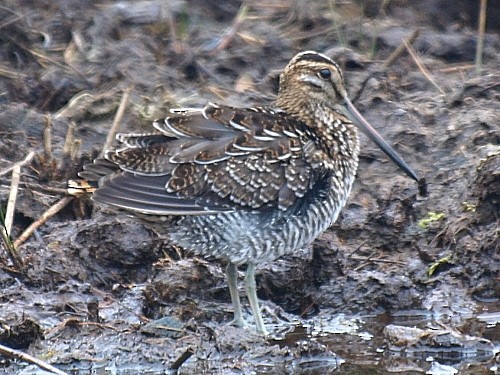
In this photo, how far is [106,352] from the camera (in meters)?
6.04

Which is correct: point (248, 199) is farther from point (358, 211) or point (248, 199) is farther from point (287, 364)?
point (358, 211)

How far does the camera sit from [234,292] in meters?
6.63

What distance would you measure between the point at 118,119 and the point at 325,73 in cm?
191

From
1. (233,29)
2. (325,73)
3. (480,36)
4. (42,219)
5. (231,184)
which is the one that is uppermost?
(325,73)

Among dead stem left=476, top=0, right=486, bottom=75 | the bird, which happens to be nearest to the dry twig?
dead stem left=476, top=0, right=486, bottom=75

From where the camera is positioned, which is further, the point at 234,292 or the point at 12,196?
the point at 12,196

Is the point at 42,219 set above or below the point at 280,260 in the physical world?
below

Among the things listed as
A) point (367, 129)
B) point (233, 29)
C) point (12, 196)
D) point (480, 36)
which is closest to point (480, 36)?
point (480, 36)

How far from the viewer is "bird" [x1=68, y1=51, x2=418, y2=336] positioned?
6.42 metres

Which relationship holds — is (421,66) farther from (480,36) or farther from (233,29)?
(233,29)

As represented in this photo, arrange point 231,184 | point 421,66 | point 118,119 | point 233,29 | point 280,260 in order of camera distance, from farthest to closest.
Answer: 1. point 233,29
2. point 421,66
3. point 118,119
4. point 280,260
5. point 231,184

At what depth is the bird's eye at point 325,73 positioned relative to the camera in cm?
Answer: 699

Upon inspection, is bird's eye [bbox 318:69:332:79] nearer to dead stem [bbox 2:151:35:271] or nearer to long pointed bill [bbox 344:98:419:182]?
long pointed bill [bbox 344:98:419:182]

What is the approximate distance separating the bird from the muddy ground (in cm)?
36
